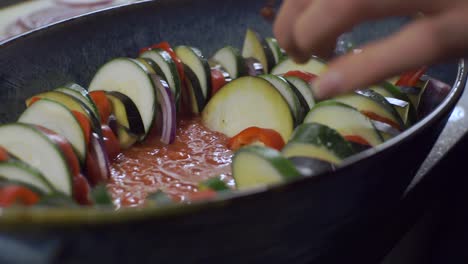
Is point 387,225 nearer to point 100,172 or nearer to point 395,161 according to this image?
point 395,161

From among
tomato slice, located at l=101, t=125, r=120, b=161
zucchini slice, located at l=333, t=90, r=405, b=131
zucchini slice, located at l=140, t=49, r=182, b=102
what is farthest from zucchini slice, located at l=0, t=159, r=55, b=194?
zucchini slice, located at l=333, t=90, r=405, b=131

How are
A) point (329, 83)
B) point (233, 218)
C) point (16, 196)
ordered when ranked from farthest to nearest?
point (16, 196) → point (233, 218) → point (329, 83)

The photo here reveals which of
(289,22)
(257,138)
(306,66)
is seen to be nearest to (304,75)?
(306,66)

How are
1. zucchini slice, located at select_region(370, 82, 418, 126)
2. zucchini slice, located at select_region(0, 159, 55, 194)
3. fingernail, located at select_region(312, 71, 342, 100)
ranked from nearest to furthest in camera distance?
fingernail, located at select_region(312, 71, 342, 100)
zucchini slice, located at select_region(0, 159, 55, 194)
zucchini slice, located at select_region(370, 82, 418, 126)

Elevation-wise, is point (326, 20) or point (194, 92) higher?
point (326, 20)

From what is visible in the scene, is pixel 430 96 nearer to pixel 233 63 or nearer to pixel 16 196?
pixel 233 63

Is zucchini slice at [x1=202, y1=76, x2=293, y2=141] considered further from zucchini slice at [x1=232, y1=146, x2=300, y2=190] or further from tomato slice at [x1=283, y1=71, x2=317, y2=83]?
zucchini slice at [x1=232, y1=146, x2=300, y2=190]

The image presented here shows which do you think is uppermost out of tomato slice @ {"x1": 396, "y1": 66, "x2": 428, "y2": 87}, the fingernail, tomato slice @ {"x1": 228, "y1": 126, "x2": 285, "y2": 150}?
the fingernail
